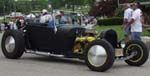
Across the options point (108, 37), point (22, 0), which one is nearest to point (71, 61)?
point (108, 37)

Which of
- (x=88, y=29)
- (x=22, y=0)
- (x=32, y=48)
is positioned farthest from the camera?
(x=22, y=0)

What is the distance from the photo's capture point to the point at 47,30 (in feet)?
42.5

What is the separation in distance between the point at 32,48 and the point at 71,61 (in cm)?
122

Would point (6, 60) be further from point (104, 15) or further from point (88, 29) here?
point (104, 15)

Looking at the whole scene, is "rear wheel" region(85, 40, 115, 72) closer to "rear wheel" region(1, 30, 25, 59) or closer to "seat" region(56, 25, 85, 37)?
"seat" region(56, 25, 85, 37)

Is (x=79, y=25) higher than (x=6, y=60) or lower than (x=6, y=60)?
higher

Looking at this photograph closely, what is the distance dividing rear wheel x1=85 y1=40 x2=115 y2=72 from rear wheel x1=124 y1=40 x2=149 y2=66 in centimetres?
135

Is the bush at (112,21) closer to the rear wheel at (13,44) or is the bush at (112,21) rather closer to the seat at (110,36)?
the rear wheel at (13,44)

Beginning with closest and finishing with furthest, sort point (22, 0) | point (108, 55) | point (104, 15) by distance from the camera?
point (108, 55)
point (104, 15)
point (22, 0)

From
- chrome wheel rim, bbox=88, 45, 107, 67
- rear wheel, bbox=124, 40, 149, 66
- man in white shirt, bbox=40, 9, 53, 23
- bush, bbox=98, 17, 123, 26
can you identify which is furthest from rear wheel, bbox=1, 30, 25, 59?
bush, bbox=98, 17, 123, 26

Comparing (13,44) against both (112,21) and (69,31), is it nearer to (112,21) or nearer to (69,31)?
(69,31)

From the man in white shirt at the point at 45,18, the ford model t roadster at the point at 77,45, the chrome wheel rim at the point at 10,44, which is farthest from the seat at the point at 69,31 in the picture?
the chrome wheel rim at the point at 10,44

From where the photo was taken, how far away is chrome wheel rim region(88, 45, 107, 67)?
11.0 meters

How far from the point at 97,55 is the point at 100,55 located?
97 millimetres
